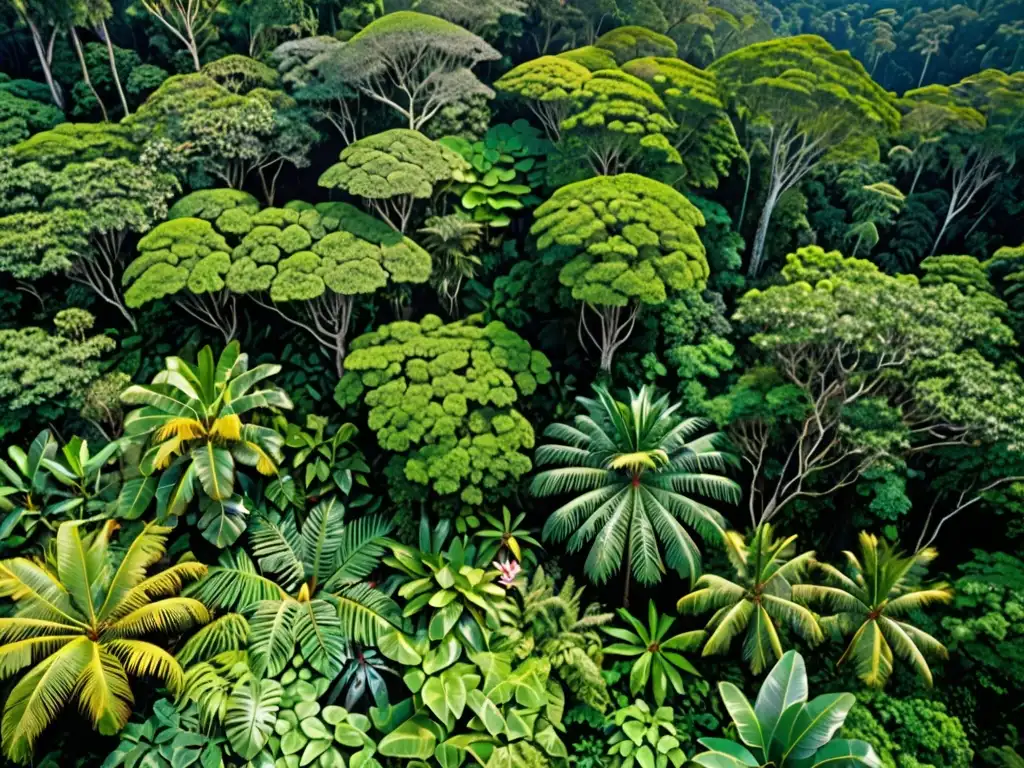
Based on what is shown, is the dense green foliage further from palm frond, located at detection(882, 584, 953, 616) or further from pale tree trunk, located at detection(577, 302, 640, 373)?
palm frond, located at detection(882, 584, 953, 616)

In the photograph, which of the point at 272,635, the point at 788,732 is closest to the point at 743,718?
the point at 788,732

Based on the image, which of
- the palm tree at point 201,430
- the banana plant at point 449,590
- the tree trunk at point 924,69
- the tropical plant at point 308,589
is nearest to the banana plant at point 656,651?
the banana plant at point 449,590

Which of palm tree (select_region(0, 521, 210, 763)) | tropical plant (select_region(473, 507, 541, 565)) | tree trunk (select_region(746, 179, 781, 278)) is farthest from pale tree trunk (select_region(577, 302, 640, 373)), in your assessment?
palm tree (select_region(0, 521, 210, 763))

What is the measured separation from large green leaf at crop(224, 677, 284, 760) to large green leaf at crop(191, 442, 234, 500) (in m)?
3.07

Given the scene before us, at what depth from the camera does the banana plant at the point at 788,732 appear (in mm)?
7445

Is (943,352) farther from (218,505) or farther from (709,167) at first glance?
(218,505)

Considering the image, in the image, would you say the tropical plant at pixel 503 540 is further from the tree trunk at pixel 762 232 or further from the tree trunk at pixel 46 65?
the tree trunk at pixel 46 65

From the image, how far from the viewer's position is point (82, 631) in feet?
27.0

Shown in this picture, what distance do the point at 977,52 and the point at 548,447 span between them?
26.2 metres

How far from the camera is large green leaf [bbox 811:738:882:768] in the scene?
24.1ft

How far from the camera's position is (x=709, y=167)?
1592 centimetres

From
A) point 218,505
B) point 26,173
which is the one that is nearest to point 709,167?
point 218,505

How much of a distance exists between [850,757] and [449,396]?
8.45 metres

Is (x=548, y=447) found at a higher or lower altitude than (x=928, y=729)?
higher
